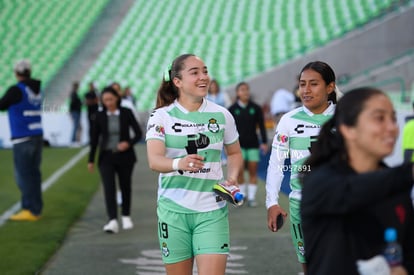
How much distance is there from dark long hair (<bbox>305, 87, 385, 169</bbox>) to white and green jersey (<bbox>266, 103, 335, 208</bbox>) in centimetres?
211

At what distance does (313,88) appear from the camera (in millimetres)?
5609

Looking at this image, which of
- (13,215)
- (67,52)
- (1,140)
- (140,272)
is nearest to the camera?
(140,272)

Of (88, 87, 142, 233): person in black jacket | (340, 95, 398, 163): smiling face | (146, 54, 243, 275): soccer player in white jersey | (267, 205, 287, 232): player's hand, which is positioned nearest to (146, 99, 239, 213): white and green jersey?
(146, 54, 243, 275): soccer player in white jersey

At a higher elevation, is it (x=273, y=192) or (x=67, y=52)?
(x=67, y=52)

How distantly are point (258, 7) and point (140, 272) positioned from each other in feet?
105

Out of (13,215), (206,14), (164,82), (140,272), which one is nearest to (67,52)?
(206,14)

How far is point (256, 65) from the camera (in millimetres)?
32969

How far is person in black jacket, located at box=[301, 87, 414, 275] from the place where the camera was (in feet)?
10.3

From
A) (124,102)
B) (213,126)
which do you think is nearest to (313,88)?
(213,126)

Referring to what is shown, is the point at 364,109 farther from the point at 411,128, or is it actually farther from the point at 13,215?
the point at 13,215

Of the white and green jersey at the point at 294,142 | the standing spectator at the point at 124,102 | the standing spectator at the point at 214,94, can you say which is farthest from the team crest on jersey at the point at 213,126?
the standing spectator at the point at 214,94

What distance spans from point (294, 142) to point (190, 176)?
81 centimetres

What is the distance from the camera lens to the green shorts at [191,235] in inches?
208

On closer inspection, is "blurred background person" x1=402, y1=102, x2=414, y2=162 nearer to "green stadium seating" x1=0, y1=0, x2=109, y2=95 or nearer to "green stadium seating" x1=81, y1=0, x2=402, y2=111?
"green stadium seating" x1=81, y1=0, x2=402, y2=111
